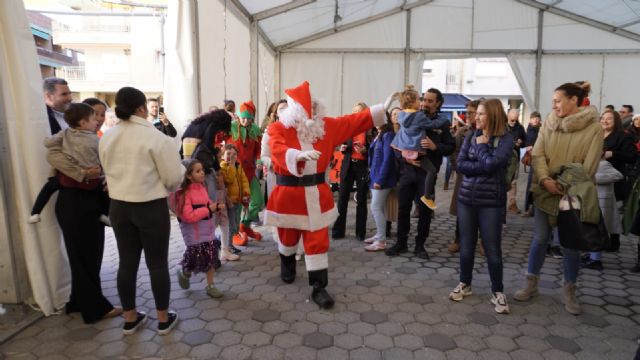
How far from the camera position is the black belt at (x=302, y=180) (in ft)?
11.3

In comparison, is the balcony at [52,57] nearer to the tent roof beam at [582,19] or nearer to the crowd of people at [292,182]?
the tent roof beam at [582,19]

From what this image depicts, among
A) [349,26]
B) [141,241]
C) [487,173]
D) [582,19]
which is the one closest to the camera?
[141,241]

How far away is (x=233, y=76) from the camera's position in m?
6.88

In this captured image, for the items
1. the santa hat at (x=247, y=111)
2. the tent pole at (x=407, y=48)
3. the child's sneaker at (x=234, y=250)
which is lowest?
the child's sneaker at (x=234, y=250)

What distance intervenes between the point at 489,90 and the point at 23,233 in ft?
96.2

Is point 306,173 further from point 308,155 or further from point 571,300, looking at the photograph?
point 571,300

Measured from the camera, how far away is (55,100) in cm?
333

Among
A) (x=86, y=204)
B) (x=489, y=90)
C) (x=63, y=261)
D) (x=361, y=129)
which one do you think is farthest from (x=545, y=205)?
(x=489, y=90)

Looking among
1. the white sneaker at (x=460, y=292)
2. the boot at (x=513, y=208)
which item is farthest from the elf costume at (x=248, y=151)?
the boot at (x=513, y=208)

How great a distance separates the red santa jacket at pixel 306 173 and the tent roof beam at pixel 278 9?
498 cm

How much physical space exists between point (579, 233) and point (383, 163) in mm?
2152

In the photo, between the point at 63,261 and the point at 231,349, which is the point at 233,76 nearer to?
the point at 63,261

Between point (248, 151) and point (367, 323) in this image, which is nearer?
point (367, 323)

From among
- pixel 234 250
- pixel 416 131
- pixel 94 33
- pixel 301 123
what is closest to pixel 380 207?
pixel 416 131
